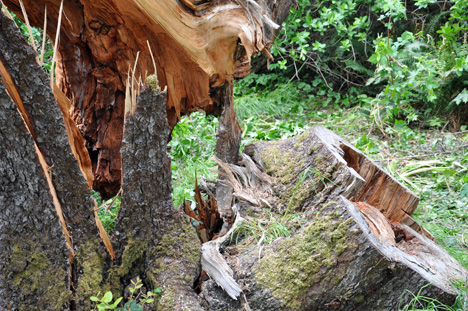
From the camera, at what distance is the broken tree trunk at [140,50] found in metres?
2.06

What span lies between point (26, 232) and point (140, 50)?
1133mm

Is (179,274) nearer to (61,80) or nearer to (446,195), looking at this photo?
(61,80)

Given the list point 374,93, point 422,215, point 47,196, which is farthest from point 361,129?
point 47,196

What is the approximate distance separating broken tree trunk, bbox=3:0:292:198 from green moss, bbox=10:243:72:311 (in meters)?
0.90

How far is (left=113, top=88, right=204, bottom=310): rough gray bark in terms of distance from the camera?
1.79 metres

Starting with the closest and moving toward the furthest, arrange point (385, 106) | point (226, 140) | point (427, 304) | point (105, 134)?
1. point (427, 304)
2. point (105, 134)
3. point (226, 140)
4. point (385, 106)

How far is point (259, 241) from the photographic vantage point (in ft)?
6.89

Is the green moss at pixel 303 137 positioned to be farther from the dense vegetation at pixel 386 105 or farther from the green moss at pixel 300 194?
the dense vegetation at pixel 386 105

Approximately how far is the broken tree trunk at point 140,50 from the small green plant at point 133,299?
969 millimetres

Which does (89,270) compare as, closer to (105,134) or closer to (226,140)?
(105,134)

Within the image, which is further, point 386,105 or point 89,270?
point 386,105

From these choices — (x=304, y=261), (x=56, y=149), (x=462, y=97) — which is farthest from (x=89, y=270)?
(x=462, y=97)

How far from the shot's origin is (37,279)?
1.61 metres

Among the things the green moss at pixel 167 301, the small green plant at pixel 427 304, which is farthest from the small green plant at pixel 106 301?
the small green plant at pixel 427 304
